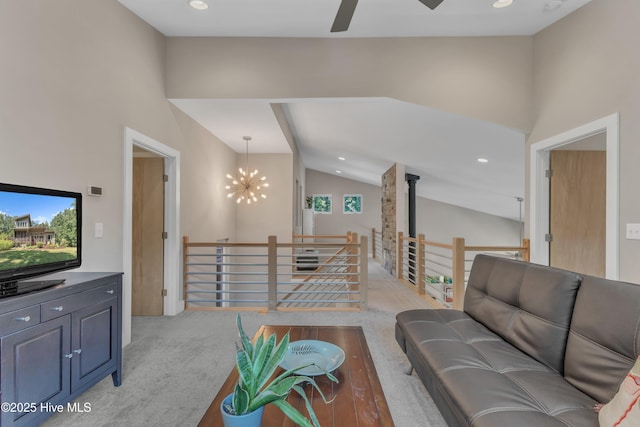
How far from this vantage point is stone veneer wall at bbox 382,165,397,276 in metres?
6.85

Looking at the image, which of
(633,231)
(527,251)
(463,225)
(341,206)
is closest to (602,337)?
(633,231)

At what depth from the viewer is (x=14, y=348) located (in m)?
1.50

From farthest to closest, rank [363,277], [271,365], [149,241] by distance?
[363,277], [149,241], [271,365]

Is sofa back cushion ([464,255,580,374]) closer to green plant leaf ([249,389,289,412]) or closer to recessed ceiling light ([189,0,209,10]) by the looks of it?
green plant leaf ([249,389,289,412])

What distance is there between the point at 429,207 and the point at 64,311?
11143mm

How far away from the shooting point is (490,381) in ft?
4.85

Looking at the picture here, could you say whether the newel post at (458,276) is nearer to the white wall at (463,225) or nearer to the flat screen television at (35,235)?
the flat screen television at (35,235)

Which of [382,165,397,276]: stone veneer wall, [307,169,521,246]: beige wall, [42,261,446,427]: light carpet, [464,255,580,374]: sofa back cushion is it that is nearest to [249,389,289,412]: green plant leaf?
[42,261,446,427]: light carpet

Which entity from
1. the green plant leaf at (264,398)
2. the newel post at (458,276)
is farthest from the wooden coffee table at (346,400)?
the newel post at (458,276)

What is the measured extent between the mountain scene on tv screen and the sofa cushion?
2.30m

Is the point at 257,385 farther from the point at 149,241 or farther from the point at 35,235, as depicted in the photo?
the point at 149,241

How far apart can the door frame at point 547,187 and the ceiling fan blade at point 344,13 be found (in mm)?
2179

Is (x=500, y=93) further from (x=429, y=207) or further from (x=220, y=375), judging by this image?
(x=429, y=207)

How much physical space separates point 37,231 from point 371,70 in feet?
10.6
